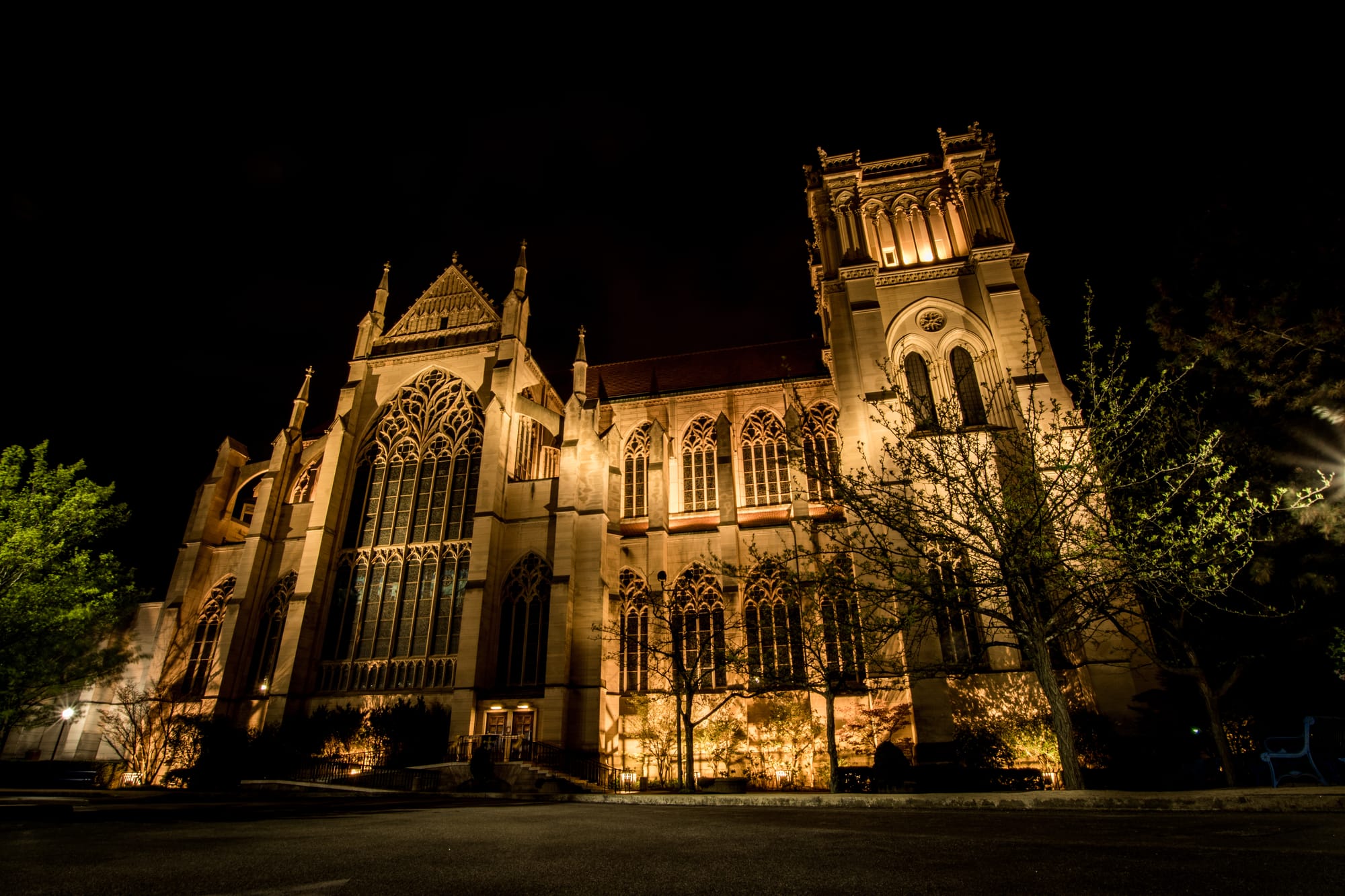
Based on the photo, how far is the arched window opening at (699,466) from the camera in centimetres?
2592

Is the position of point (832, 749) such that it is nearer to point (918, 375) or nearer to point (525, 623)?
point (525, 623)

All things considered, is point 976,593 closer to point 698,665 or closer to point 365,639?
point 698,665

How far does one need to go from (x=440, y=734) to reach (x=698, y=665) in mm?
8032

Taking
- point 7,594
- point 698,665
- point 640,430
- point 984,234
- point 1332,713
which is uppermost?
point 984,234

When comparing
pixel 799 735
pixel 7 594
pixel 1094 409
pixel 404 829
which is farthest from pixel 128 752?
pixel 1094 409

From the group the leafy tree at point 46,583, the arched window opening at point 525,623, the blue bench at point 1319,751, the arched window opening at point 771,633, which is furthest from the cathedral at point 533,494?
the blue bench at point 1319,751

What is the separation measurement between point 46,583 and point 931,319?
28.7 metres

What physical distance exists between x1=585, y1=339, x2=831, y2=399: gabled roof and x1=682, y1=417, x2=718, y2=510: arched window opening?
6.12 ft

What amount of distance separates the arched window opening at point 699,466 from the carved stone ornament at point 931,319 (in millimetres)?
8729

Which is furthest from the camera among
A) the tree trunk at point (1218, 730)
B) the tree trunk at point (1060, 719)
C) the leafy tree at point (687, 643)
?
the leafy tree at point (687, 643)

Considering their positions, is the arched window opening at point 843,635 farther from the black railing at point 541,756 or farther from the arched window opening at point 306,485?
the arched window opening at point 306,485

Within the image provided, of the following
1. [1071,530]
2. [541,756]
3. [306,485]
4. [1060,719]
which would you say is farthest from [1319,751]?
[306,485]

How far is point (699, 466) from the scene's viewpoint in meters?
26.7

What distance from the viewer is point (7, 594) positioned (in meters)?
18.3
